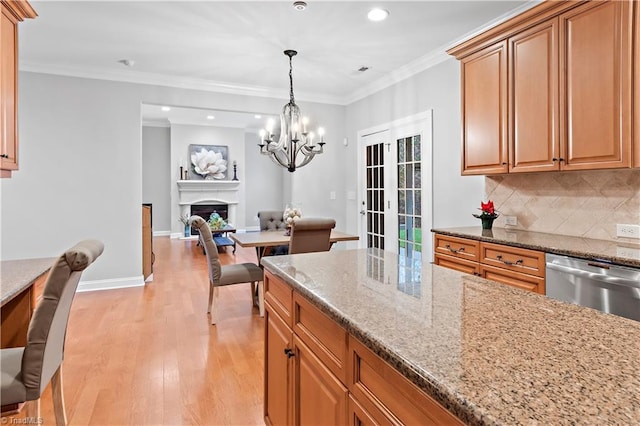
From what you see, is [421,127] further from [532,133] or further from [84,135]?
[84,135]

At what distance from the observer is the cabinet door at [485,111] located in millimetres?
2975

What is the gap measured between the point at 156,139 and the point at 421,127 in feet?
24.9

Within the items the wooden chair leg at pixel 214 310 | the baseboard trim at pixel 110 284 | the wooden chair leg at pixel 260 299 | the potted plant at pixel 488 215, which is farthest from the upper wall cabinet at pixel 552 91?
the baseboard trim at pixel 110 284

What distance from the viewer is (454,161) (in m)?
3.94

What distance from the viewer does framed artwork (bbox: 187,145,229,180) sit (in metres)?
9.58

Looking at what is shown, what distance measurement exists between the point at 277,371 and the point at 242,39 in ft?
10.6

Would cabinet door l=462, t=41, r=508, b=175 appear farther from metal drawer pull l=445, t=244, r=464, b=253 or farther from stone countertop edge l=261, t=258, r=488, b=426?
stone countertop edge l=261, t=258, r=488, b=426

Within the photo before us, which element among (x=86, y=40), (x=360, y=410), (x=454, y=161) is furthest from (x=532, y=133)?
(x=86, y=40)

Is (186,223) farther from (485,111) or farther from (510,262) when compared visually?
(510,262)

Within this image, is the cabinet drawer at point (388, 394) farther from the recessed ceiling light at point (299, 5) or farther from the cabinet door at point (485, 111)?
the recessed ceiling light at point (299, 5)

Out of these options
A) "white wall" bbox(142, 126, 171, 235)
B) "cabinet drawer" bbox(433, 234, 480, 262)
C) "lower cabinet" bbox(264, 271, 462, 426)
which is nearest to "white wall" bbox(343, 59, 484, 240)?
"cabinet drawer" bbox(433, 234, 480, 262)

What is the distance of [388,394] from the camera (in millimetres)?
852

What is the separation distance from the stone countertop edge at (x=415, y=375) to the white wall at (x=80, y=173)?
14.6ft

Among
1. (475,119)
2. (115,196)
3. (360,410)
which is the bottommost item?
(360,410)
